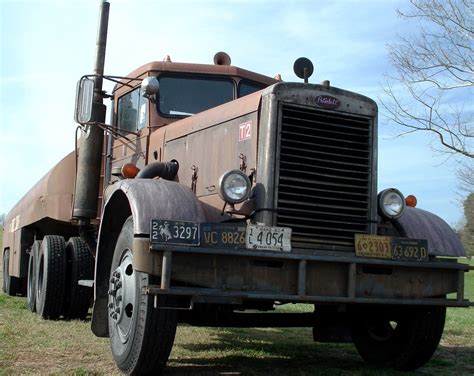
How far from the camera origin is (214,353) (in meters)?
6.74

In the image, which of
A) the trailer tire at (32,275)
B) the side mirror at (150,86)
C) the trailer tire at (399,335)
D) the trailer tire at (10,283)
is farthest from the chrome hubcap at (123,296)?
the trailer tire at (10,283)

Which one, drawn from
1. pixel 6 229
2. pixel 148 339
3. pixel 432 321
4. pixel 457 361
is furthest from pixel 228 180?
pixel 6 229

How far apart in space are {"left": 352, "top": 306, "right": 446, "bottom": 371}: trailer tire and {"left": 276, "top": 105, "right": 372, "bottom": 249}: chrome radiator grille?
3.59 feet

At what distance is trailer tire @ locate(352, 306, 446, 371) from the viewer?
6066 mm

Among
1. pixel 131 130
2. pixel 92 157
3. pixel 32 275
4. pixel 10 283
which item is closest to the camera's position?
pixel 131 130

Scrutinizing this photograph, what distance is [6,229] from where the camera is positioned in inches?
570

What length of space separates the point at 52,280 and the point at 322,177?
5138 mm

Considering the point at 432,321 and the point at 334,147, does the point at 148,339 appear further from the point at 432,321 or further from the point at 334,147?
the point at 432,321

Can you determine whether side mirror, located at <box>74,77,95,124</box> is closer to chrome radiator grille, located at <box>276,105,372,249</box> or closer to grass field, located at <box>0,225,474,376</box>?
grass field, located at <box>0,225,474,376</box>

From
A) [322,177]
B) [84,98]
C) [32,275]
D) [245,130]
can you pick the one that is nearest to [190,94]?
[84,98]

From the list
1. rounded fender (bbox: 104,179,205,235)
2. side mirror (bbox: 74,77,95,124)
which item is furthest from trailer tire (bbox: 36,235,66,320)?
rounded fender (bbox: 104,179,205,235)

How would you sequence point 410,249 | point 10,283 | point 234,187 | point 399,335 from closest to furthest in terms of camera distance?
1. point 234,187
2. point 410,249
3. point 399,335
4. point 10,283

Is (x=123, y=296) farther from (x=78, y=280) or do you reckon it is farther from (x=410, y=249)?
(x=78, y=280)

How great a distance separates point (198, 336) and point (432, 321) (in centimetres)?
306
